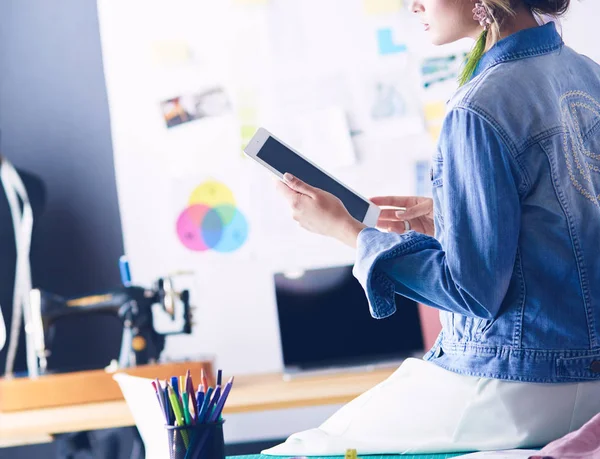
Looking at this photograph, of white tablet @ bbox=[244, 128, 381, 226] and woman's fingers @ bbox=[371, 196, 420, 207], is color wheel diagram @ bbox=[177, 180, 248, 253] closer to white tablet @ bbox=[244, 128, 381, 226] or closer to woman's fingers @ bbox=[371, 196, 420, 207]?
woman's fingers @ bbox=[371, 196, 420, 207]

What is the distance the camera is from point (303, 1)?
9.47 ft

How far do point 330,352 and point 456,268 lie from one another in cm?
163

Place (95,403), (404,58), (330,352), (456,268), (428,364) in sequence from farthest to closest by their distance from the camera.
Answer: (404,58), (330,352), (95,403), (428,364), (456,268)

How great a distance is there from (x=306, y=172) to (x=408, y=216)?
217 mm

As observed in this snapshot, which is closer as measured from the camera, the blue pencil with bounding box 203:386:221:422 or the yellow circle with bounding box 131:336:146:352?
the blue pencil with bounding box 203:386:221:422

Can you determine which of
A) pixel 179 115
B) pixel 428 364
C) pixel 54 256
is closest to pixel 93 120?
pixel 179 115

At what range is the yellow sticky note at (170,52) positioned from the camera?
2.91 metres

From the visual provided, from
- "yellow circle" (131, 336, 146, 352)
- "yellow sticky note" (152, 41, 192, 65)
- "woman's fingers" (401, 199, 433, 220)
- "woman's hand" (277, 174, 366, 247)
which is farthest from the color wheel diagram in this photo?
"woman's hand" (277, 174, 366, 247)

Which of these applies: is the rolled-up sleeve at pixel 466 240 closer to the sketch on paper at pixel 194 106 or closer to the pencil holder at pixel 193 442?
the pencil holder at pixel 193 442

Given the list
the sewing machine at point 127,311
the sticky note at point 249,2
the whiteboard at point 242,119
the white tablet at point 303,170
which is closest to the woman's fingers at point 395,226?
the white tablet at point 303,170

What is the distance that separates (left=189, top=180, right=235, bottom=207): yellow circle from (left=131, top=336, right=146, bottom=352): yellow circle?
24.7 inches

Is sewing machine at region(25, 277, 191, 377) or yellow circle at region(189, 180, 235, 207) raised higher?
yellow circle at region(189, 180, 235, 207)

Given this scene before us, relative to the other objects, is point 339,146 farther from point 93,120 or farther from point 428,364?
point 428,364

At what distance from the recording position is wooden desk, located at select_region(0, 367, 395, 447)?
2.10 meters
